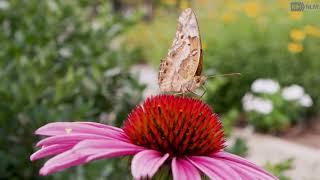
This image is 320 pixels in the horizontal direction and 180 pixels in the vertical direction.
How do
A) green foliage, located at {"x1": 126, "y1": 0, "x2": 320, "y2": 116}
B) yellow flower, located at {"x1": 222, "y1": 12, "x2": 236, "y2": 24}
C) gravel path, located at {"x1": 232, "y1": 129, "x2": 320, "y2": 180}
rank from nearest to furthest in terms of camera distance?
gravel path, located at {"x1": 232, "y1": 129, "x2": 320, "y2": 180} < green foliage, located at {"x1": 126, "y1": 0, "x2": 320, "y2": 116} < yellow flower, located at {"x1": 222, "y1": 12, "x2": 236, "y2": 24}

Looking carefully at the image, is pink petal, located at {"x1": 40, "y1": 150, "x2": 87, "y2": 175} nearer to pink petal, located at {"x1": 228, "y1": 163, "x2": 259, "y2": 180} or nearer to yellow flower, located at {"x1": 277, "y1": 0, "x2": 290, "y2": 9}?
pink petal, located at {"x1": 228, "y1": 163, "x2": 259, "y2": 180}

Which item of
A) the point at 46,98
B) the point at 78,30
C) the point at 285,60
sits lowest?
the point at 285,60

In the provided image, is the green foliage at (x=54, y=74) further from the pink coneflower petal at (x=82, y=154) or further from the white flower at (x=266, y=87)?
the white flower at (x=266, y=87)

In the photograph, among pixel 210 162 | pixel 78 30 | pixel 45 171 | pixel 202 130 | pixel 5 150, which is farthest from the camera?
pixel 78 30

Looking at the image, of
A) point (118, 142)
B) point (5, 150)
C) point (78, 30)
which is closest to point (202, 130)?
point (118, 142)

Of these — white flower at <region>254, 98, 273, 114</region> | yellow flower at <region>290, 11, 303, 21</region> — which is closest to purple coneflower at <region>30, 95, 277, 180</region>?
white flower at <region>254, 98, 273, 114</region>

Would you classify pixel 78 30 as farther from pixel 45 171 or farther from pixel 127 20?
pixel 45 171
